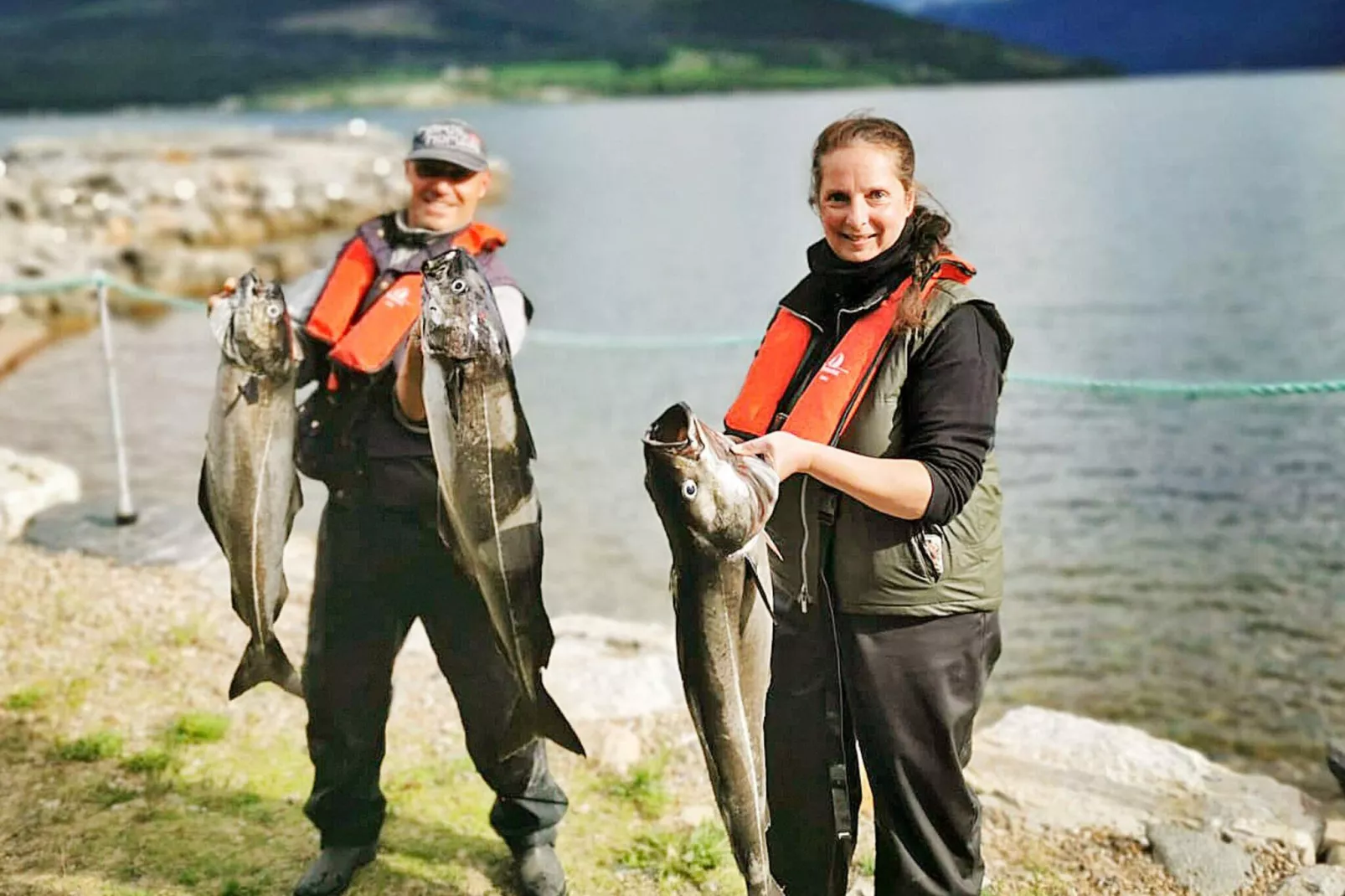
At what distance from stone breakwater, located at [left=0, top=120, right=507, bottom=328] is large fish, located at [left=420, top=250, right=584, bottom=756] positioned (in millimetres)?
19287

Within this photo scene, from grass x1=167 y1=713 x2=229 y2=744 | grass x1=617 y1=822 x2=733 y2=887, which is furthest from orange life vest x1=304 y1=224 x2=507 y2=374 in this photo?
grass x1=167 y1=713 x2=229 y2=744

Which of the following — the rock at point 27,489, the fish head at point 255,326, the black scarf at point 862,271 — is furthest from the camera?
the rock at point 27,489

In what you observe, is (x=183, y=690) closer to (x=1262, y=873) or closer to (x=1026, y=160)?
(x=1262, y=873)

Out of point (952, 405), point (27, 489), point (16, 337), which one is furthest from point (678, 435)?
point (16, 337)

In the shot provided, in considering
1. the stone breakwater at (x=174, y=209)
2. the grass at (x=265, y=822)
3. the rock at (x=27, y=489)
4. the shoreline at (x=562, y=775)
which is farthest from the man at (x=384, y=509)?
the stone breakwater at (x=174, y=209)

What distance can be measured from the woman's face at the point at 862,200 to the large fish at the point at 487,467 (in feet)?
3.16

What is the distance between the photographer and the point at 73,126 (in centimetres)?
8388

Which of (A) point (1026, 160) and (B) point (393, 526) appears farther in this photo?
(A) point (1026, 160)

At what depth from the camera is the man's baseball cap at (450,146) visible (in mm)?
3916

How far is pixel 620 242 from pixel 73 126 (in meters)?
67.0

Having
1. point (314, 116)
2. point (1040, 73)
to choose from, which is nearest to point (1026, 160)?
point (314, 116)

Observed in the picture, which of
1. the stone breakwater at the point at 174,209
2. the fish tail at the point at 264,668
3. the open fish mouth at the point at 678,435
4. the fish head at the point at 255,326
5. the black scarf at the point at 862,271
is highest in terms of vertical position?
the stone breakwater at the point at 174,209

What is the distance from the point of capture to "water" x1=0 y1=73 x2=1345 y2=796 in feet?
28.4

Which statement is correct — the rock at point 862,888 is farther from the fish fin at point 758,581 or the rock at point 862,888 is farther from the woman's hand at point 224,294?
the woman's hand at point 224,294
